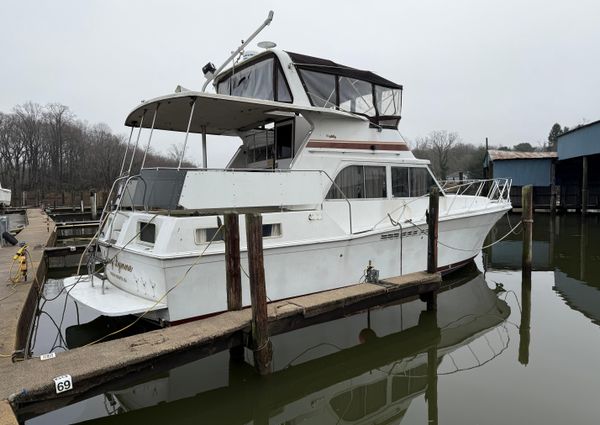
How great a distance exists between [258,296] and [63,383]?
2.12 metres

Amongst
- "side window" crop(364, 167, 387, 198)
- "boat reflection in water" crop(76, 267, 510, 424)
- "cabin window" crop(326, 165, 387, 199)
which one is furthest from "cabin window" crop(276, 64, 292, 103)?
"boat reflection in water" crop(76, 267, 510, 424)

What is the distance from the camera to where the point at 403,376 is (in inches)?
221

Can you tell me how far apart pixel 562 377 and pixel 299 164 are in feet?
16.3

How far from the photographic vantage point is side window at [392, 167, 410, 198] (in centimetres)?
830

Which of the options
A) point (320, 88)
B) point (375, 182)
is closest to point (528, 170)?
point (375, 182)

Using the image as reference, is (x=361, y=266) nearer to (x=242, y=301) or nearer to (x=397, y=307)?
(x=397, y=307)

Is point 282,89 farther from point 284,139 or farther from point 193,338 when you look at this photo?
point 193,338

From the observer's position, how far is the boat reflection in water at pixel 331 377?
187 inches

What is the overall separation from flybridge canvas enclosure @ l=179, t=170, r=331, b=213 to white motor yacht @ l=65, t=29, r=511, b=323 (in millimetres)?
16

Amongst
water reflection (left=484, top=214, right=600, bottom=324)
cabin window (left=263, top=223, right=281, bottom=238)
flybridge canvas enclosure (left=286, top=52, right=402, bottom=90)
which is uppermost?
flybridge canvas enclosure (left=286, top=52, right=402, bottom=90)

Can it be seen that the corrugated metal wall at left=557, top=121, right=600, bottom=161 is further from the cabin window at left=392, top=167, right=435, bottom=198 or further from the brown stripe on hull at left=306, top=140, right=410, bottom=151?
the brown stripe on hull at left=306, top=140, right=410, bottom=151

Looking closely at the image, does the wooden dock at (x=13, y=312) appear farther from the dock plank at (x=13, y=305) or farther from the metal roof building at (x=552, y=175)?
the metal roof building at (x=552, y=175)

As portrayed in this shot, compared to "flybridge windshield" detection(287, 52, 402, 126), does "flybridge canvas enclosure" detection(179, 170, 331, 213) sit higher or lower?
lower

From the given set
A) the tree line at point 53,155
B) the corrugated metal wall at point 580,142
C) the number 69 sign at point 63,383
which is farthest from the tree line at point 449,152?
the number 69 sign at point 63,383
